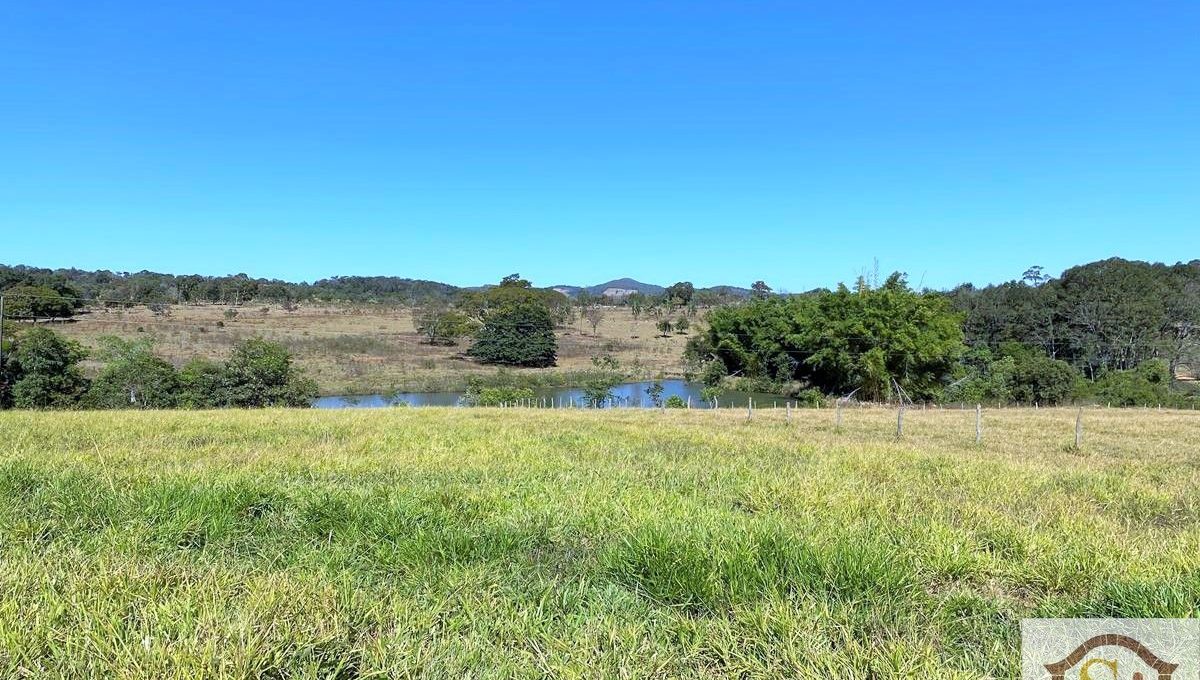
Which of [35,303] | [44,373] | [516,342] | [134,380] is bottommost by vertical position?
[134,380]

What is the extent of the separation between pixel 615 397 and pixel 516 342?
1078 inches

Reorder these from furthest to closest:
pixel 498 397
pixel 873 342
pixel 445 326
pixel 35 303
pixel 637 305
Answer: pixel 637 305
pixel 445 326
pixel 35 303
pixel 873 342
pixel 498 397

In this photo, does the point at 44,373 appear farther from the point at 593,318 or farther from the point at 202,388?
the point at 593,318

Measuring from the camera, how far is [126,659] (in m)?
2.35

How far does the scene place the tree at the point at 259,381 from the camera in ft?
111

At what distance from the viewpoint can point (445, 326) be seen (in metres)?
79.9

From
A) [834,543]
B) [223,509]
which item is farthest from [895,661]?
[223,509]

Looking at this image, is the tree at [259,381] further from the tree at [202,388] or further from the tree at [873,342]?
the tree at [873,342]

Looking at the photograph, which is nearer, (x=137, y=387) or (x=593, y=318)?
(x=137, y=387)

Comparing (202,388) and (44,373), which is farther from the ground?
(44,373)

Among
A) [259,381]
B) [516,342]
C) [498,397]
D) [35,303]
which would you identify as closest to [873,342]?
[498,397]

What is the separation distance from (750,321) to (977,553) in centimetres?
5758

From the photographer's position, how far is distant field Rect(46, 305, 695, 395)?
180ft

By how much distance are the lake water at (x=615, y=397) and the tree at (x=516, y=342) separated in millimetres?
12982
